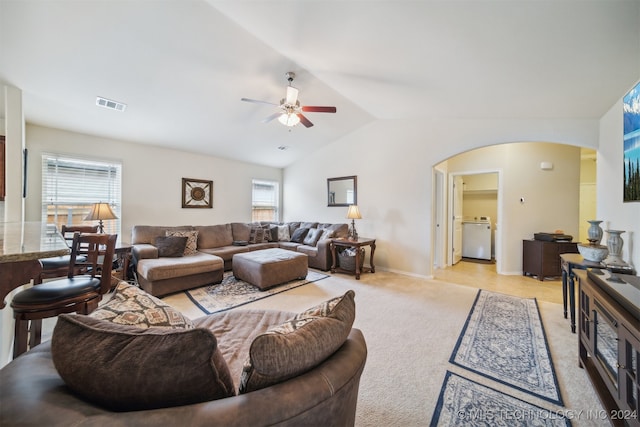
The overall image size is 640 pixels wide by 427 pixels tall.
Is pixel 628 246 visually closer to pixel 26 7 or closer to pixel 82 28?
pixel 82 28

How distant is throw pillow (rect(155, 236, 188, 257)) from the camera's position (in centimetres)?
383

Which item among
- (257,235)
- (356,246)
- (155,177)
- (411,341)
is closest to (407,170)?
(356,246)

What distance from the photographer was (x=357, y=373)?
0.88 meters

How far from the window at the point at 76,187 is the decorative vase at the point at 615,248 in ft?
20.8

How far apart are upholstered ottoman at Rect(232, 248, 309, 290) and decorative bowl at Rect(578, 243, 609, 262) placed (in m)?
3.29

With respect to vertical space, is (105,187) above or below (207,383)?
above

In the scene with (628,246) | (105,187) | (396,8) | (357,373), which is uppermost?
(396,8)

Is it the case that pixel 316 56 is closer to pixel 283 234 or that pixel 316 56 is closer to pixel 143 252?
pixel 143 252

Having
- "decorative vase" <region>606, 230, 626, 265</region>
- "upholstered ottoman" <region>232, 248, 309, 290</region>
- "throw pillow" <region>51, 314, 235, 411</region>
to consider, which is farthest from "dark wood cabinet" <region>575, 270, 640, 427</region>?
"upholstered ottoman" <region>232, 248, 309, 290</region>

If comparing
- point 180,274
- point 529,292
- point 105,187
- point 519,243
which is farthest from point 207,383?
point 519,243

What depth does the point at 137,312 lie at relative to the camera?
985 mm

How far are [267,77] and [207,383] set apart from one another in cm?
336

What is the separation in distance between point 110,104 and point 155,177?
1.63 metres

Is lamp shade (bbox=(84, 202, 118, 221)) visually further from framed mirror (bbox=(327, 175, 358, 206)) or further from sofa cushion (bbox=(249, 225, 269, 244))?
framed mirror (bbox=(327, 175, 358, 206))
